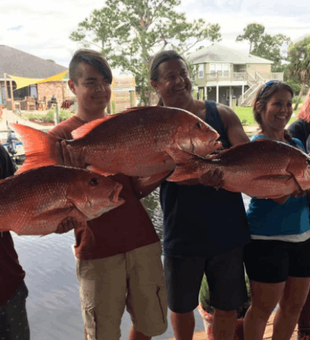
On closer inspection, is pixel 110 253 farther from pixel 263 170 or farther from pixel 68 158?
pixel 263 170

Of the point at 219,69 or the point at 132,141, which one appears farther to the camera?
the point at 219,69

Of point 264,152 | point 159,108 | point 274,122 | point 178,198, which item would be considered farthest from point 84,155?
point 274,122

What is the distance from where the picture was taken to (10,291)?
1.43 meters

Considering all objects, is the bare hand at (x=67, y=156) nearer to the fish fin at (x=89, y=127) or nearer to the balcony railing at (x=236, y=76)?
the fish fin at (x=89, y=127)

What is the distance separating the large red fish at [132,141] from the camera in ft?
4.28

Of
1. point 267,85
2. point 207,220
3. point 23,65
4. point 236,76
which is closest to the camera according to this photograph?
point 207,220

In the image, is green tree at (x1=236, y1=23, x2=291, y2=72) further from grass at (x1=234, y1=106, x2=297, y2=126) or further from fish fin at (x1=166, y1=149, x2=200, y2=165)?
fish fin at (x1=166, y1=149, x2=200, y2=165)

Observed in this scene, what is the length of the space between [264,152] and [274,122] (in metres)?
0.44

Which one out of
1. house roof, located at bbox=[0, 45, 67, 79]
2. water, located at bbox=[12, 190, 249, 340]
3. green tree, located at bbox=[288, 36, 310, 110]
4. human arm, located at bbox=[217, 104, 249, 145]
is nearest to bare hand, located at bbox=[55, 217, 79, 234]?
human arm, located at bbox=[217, 104, 249, 145]

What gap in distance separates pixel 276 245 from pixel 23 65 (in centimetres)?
1752

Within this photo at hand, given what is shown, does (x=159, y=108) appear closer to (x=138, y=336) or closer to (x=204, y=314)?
(x=138, y=336)

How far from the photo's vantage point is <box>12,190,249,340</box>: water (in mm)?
3088

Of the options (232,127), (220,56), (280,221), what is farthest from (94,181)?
(220,56)

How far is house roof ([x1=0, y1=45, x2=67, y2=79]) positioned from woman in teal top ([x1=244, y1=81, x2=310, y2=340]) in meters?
14.8
